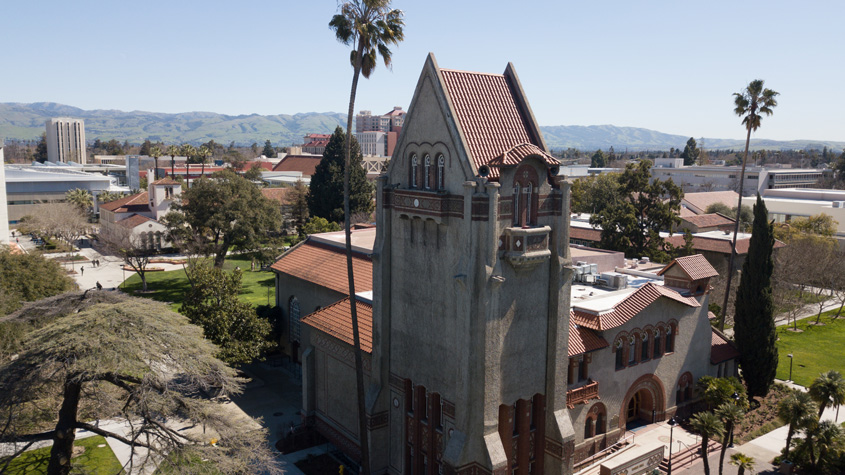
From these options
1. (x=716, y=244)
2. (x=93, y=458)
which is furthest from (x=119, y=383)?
(x=716, y=244)

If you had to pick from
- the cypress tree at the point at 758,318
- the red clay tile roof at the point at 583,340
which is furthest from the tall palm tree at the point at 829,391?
the red clay tile roof at the point at 583,340

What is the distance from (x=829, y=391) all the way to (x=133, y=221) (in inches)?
3271

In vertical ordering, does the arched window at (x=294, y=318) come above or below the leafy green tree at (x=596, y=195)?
below

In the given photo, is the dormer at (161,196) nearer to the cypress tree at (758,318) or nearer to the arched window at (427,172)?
the arched window at (427,172)

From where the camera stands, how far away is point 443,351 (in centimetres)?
2416

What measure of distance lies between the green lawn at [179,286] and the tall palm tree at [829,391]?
46.3 meters

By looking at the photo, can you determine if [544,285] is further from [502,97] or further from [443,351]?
[502,97]

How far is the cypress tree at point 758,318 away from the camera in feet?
127

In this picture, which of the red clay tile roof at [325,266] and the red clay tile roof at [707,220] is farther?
the red clay tile roof at [707,220]

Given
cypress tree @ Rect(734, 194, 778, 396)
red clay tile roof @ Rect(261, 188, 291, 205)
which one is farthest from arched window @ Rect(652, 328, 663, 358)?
red clay tile roof @ Rect(261, 188, 291, 205)

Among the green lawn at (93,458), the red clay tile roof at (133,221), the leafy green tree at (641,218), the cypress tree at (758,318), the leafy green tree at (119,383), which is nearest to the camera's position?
the leafy green tree at (119,383)

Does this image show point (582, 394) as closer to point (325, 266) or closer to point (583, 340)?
point (583, 340)

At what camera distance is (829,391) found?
30688 millimetres

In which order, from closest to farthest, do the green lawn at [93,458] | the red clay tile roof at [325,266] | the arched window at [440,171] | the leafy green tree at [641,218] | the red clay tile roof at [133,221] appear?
the arched window at [440,171]
the green lawn at [93,458]
the red clay tile roof at [325,266]
the leafy green tree at [641,218]
the red clay tile roof at [133,221]
